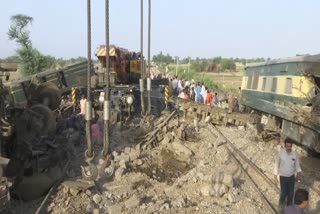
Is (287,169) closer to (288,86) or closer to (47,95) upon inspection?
(288,86)

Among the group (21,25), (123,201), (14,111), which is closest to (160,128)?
(14,111)

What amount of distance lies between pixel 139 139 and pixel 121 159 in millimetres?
3555

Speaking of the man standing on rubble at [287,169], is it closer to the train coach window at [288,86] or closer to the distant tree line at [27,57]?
the train coach window at [288,86]

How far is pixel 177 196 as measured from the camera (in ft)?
33.9

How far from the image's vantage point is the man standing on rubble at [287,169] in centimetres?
875

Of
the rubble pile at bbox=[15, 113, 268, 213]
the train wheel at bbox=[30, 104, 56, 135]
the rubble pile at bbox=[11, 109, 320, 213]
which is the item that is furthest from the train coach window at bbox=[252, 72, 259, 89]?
the train wheel at bbox=[30, 104, 56, 135]

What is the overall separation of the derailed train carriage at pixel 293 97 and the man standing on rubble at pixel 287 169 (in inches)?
148

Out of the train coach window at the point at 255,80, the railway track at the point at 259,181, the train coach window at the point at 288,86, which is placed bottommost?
the railway track at the point at 259,181

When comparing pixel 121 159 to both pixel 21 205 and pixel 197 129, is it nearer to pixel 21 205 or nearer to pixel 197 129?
pixel 21 205

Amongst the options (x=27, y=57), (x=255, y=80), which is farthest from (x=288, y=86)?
(x=27, y=57)

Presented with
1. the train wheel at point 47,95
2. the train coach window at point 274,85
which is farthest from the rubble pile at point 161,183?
the train coach window at point 274,85

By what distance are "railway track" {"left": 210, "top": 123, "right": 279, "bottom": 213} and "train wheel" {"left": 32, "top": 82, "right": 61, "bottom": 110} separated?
20.1 ft

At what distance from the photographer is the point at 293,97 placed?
47.3 feet

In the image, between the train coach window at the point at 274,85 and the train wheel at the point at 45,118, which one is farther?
the train coach window at the point at 274,85
